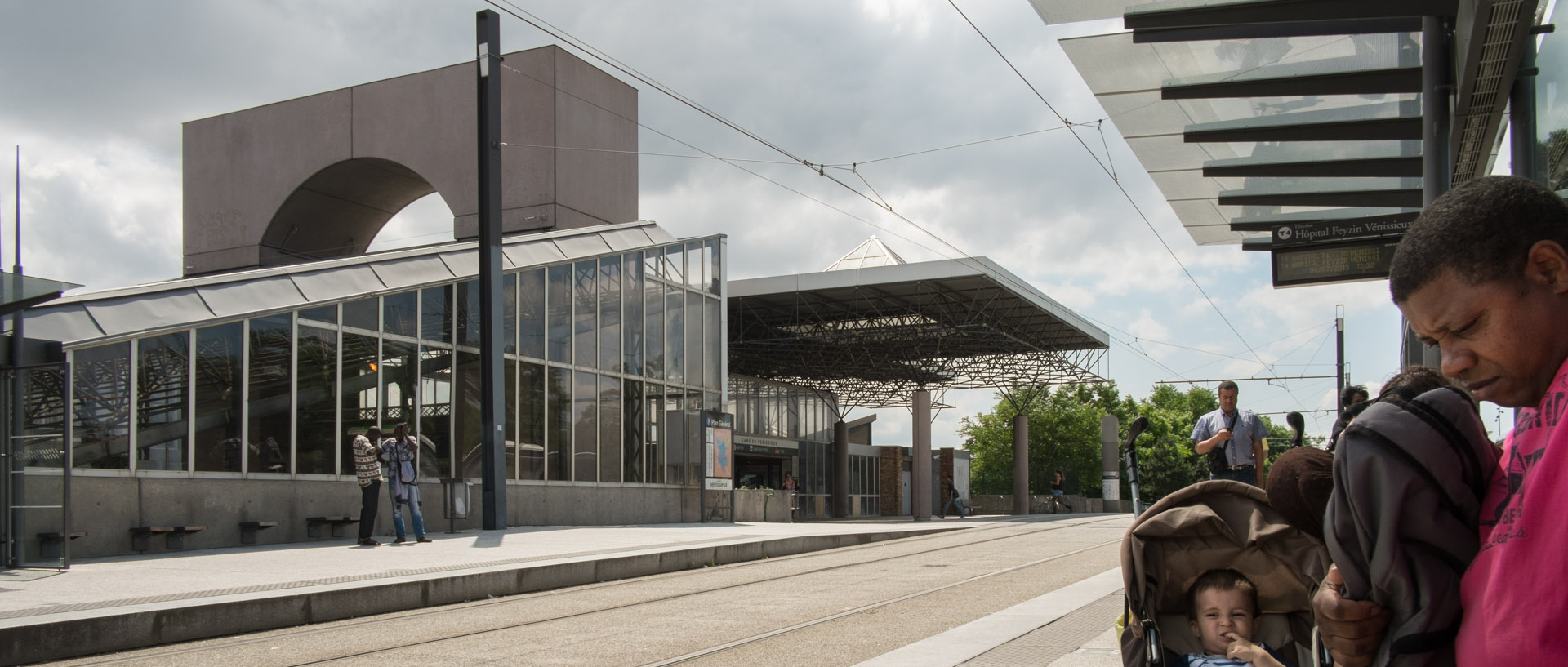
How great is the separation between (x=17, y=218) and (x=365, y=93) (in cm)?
2311

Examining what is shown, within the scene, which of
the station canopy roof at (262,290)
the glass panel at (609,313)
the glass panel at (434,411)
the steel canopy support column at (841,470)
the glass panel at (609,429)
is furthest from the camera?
the steel canopy support column at (841,470)

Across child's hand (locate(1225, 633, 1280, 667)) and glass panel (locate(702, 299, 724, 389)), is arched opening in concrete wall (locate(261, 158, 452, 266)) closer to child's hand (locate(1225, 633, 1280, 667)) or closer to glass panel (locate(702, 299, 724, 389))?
glass panel (locate(702, 299, 724, 389))

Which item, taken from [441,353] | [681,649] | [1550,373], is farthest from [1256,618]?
[441,353]

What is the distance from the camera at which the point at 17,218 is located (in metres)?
11.9

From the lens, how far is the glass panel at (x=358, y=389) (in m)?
18.7

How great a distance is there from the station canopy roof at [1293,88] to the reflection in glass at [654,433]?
48.4 feet

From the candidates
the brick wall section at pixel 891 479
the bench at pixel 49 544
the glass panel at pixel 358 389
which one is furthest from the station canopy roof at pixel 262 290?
the brick wall section at pixel 891 479

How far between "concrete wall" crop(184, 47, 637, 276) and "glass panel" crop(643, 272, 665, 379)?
4.94 metres

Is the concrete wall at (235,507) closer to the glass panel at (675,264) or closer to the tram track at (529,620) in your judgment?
the tram track at (529,620)

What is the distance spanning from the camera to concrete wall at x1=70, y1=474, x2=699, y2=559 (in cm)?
1452

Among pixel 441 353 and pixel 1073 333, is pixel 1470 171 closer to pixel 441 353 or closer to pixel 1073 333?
pixel 441 353

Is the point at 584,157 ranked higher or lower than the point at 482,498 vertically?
higher

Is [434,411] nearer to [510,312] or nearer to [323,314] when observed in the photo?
[510,312]

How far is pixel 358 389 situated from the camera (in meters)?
19.0
